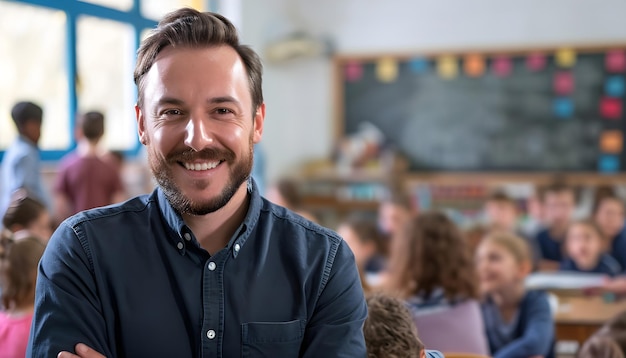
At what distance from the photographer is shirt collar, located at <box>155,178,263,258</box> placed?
147cm

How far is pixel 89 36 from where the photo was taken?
605 cm

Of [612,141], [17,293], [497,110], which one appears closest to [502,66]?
[497,110]

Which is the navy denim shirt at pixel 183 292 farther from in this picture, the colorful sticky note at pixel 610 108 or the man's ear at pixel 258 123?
the colorful sticky note at pixel 610 108

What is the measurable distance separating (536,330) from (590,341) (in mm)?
555

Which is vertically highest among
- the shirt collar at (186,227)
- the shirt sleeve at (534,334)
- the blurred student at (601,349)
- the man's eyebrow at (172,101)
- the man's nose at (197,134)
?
the man's eyebrow at (172,101)

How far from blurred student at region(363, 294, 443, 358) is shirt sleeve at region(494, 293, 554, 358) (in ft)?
4.17

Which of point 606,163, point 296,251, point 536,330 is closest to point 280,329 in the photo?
point 296,251

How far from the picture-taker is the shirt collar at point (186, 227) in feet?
4.82

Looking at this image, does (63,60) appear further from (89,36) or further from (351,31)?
(351,31)

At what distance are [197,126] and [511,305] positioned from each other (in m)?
2.34

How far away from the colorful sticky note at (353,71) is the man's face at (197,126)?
257 inches

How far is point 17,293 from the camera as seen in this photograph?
2357 millimetres

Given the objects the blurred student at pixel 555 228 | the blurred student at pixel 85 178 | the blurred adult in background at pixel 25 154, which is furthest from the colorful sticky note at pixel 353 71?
the blurred adult in background at pixel 25 154

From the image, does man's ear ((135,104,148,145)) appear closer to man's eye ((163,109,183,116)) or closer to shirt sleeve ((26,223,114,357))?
man's eye ((163,109,183,116))
